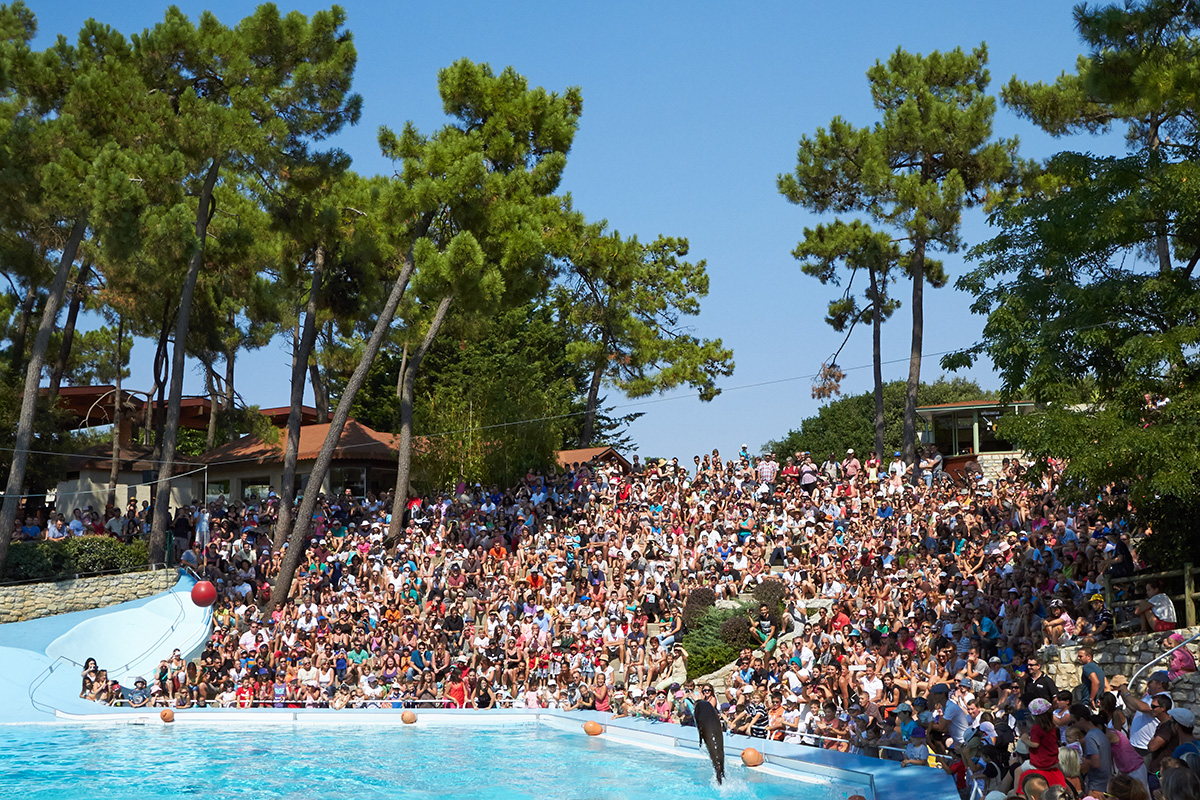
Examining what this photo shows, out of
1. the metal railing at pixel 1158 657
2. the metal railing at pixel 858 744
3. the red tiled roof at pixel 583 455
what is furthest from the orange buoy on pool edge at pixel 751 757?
the red tiled roof at pixel 583 455

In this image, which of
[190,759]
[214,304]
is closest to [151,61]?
[214,304]

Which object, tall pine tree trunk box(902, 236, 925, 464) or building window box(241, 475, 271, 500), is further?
building window box(241, 475, 271, 500)

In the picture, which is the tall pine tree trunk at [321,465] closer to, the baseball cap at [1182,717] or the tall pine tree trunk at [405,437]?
the tall pine tree trunk at [405,437]

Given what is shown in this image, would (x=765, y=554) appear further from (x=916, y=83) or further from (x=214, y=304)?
(x=214, y=304)

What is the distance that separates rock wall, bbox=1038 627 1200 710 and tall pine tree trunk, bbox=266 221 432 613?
16402 millimetres

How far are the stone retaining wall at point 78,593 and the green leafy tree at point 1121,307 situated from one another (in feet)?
60.5

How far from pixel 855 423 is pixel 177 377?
37.6 meters

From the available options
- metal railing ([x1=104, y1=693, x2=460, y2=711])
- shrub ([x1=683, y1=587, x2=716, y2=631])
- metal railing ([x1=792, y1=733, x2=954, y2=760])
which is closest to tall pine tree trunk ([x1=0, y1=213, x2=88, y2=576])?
metal railing ([x1=104, y1=693, x2=460, y2=711])

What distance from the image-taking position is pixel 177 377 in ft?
85.4

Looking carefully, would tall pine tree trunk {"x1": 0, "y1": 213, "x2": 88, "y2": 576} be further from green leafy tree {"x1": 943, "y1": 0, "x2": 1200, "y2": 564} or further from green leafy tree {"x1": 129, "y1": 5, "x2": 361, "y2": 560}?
green leafy tree {"x1": 943, "y1": 0, "x2": 1200, "y2": 564}

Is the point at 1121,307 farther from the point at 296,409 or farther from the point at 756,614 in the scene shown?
the point at 296,409

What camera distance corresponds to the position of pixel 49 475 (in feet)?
89.4

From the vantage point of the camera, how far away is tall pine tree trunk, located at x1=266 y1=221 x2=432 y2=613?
24.0 meters

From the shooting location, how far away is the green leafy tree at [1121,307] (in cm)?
1295
